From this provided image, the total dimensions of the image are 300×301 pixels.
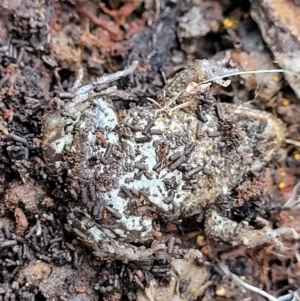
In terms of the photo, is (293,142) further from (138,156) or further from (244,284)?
(138,156)

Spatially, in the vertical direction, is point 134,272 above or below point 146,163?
below

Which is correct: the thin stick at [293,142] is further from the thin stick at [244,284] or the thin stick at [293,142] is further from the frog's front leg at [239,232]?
the thin stick at [244,284]

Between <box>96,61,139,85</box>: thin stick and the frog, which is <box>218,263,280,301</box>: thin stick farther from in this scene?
<box>96,61,139,85</box>: thin stick

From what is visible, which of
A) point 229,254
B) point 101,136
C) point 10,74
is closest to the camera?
point 101,136

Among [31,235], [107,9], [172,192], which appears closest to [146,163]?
[172,192]

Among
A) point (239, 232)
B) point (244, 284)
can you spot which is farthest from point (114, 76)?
point (244, 284)

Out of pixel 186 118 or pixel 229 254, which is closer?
pixel 186 118

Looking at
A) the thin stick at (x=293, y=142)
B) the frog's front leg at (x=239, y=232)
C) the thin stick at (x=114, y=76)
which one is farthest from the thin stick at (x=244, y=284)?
the thin stick at (x=114, y=76)

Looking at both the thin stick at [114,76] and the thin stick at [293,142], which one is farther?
the thin stick at [293,142]

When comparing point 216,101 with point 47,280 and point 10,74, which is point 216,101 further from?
point 47,280
